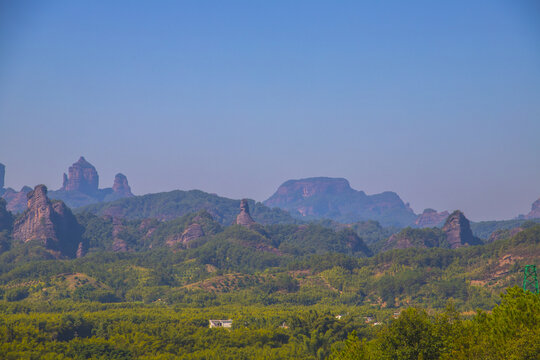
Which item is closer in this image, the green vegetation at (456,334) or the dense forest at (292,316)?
the green vegetation at (456,334)

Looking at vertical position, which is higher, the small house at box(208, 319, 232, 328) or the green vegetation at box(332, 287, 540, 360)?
the green vegetation at box(332, 287, 540, 360)

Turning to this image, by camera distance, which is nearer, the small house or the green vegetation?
the green vegetation

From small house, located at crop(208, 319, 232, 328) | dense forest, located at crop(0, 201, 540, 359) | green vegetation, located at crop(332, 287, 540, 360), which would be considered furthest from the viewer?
small house, located at crop(208, 319, 232, 328)

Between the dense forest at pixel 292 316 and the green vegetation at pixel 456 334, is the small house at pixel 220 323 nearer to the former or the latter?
the dense forest at pixel 292 316

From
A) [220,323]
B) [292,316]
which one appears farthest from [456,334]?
[220,323]

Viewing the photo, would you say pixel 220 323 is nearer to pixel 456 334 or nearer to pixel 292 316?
pixel 292 316

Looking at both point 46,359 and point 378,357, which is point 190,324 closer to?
point 46,359

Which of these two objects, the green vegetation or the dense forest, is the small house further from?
the green vegetation

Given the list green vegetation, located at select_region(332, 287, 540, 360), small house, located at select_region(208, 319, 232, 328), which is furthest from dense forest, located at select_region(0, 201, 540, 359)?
small house, located at select_region(208, 319, 232, 328)

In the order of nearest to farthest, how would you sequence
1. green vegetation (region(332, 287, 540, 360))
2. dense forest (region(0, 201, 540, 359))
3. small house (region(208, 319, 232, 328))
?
1. green vegetation (region(332, 287, 540, 360))
2. dense forest (region(0, 201, 540, 359))
3. small house (region(208, 319, 232, 328))

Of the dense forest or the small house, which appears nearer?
the dense forest

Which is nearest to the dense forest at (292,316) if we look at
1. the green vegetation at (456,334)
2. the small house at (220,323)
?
the green vegetation at (456,334)

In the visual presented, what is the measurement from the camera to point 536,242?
180m

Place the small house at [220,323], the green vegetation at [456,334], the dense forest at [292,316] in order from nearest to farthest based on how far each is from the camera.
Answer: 1. the green vegetation at [456,334]
2. the dense forest at [292,316]
3. the small house at [220,323]
